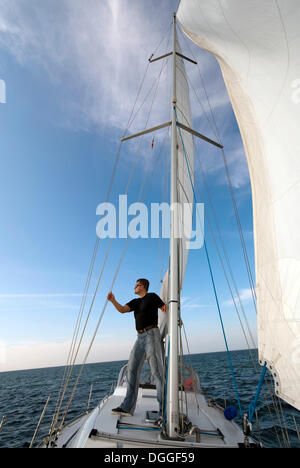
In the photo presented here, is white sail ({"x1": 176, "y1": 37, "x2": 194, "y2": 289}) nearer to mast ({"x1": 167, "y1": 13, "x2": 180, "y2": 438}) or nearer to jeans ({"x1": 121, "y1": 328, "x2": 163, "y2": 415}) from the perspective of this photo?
mast ({"x1": 167, "y1": 13, "x2": 180, "y2": 438})

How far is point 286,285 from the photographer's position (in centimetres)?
198

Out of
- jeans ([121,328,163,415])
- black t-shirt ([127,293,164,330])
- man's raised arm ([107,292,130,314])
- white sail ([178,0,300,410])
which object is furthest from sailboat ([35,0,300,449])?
man's raised arm ([107,292,130,314])

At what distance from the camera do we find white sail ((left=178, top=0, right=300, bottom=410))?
1.91 m

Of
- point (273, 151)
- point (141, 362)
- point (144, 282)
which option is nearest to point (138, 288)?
point (144, 282)

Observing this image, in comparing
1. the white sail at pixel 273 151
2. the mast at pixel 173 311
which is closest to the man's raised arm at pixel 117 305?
the mast at pixel 173 311

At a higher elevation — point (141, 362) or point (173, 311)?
point (173, 311)

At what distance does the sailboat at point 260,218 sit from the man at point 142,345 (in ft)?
0.77

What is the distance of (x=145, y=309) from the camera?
3.13 metres

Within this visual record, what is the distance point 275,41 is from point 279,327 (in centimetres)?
282

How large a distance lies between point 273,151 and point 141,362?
2998 millimetres

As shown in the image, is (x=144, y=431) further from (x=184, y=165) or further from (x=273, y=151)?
(x=184, y=165)

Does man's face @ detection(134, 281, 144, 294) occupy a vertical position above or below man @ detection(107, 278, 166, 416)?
above
